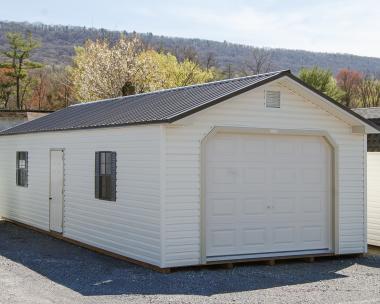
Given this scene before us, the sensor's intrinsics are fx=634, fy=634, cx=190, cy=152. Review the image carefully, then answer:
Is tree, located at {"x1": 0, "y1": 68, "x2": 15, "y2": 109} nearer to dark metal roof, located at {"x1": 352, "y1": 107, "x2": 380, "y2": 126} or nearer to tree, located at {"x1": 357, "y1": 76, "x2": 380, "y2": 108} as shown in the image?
tree, located at {"x1": 357, "y1": 76, "x2": 380, "y2": 108}

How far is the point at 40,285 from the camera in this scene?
9656 mm

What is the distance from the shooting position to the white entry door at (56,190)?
1495 cm

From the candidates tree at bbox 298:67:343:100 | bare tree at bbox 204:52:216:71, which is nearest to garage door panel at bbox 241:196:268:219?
tree at bbox 298:67:343:100

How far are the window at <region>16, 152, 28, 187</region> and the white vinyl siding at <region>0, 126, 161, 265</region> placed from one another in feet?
0.64

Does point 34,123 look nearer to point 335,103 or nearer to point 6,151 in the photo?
point 6,151

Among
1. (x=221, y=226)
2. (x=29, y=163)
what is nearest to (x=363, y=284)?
(x=221, y=226)

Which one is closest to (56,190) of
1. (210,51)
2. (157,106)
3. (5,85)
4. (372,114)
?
(157,106)

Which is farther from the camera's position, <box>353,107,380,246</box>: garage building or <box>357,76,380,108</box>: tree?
<box>357,76,380,108</box>: tree

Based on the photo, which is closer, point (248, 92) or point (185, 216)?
point (185, 216)

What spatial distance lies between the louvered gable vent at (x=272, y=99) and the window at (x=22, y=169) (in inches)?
312

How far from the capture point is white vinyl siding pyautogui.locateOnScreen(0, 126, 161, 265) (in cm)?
1128

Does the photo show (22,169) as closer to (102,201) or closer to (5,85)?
(102,201)

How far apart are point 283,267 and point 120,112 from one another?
4.81 metres

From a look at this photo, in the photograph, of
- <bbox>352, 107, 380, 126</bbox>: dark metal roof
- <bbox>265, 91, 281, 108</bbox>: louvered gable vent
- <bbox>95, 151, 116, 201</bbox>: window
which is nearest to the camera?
<bbox>265, 91, 281, 108</bbox>: louvered gable vent
